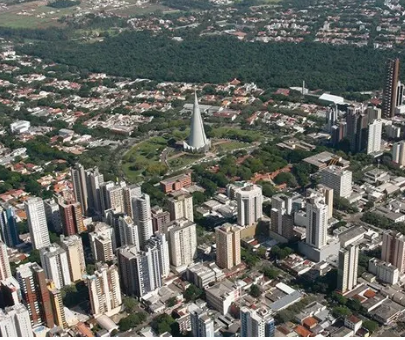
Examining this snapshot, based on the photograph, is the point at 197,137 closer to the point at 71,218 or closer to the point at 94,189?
the point at 94,189

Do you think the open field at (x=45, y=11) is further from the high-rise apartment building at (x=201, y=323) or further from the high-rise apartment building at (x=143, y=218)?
the high-rise apartment building at (x=201, y=323)

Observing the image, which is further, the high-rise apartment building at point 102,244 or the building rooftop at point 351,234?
the building rooftop at point 351,234

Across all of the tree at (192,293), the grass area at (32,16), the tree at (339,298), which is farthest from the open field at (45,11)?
the tree at (339,298)

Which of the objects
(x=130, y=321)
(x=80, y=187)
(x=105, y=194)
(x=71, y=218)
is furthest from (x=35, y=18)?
(x=130, y=321)

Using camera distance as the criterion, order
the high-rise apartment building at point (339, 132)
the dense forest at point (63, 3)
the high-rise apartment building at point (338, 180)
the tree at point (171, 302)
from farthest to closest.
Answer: the dense forest at point (63, 3) < the high-rise apartment building at point (339, 132) < the high-rise apartment building at point (338, 180) < the tree at point (171, 302)

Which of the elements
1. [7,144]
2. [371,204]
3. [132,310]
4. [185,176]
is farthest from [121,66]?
[132,310]

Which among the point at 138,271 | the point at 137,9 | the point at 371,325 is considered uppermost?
the point at 137,9

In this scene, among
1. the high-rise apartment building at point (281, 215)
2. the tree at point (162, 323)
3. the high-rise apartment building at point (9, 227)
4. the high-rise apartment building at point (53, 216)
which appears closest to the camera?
the tree at point (162, 323)
